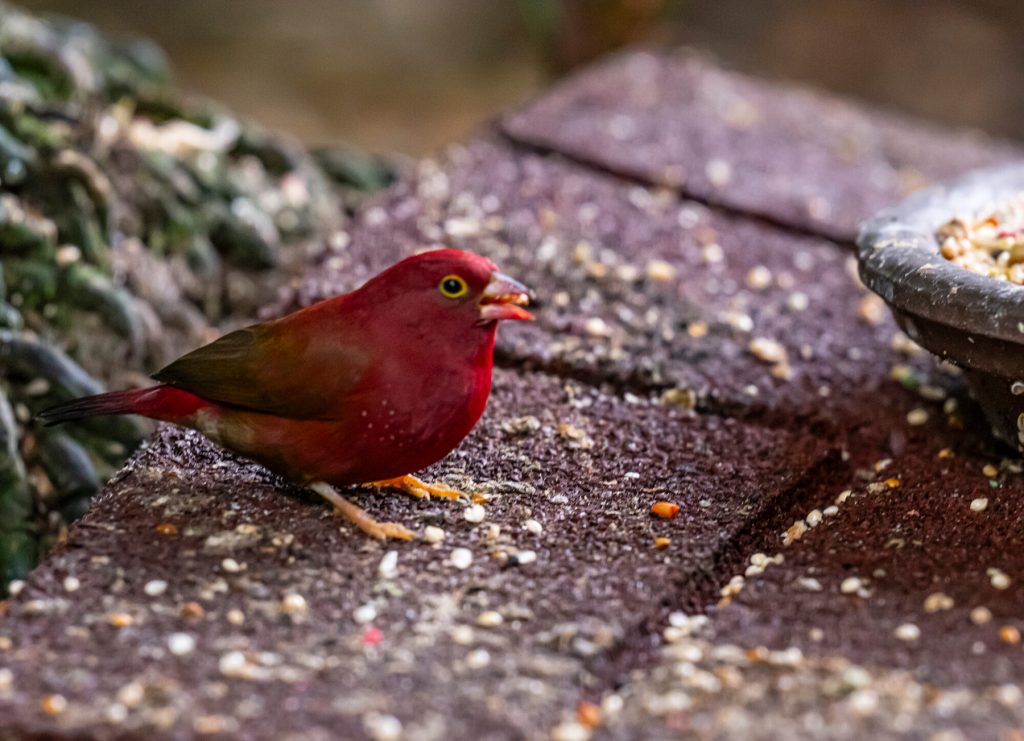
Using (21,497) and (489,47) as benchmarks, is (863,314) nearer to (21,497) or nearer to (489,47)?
(21,497)

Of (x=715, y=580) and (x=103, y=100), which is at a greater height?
(x=103, y=100)

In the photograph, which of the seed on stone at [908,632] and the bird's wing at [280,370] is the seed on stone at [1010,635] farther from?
the bird's wing at [280,370]

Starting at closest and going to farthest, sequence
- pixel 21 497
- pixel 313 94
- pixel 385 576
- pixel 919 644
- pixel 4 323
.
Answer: pixel 919 644 < pixel 385 576 < pixel 21 497 < pixel 4 323 < pixel 313 94

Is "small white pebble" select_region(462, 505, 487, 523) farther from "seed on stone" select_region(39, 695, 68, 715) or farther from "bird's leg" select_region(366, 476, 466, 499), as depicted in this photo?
"seed on stone" select_region(39, 695, 68, 715)

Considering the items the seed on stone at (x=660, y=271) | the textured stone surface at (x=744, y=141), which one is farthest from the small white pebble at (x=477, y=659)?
the textured stone surface at (x=744, y=141)

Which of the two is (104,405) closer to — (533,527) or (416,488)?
(416,488)

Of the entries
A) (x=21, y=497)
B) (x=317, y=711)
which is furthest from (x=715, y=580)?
(x=21, y=497)

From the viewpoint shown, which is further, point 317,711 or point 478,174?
point 478,174

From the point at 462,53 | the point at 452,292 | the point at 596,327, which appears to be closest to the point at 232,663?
the point at 452,292
